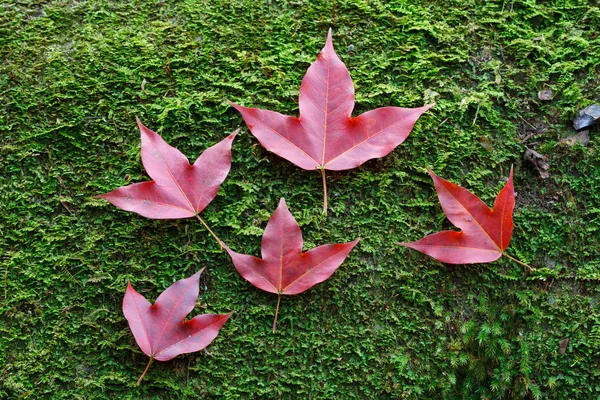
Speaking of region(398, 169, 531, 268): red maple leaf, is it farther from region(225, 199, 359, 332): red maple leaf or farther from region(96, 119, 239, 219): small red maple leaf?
region(96, 119, 239, 219): small red maple leaf

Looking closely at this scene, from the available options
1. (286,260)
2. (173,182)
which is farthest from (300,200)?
(173,182)

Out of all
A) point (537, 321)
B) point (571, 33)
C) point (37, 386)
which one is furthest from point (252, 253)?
point (571, 33)

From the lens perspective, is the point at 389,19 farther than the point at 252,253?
Yes

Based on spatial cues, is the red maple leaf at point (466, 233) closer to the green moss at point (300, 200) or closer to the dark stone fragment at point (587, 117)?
the green moss at point (300, 200)

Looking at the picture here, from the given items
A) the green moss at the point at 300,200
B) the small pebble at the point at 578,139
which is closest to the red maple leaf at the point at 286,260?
the green moss at the point at 300,200

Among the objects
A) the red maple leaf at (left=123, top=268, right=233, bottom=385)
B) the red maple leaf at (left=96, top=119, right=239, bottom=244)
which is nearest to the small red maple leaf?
the red maple leaf at (left=96, top=119, right=239, bottom=244)

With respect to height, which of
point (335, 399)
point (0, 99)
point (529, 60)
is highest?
point (529, 60)

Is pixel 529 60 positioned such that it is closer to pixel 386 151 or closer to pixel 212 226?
pixel 386 151
